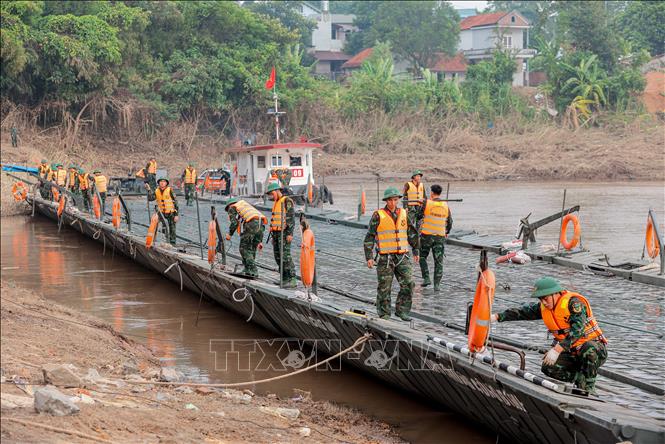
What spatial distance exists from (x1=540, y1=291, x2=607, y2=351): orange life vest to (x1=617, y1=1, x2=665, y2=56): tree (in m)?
60.3

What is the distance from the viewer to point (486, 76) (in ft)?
203

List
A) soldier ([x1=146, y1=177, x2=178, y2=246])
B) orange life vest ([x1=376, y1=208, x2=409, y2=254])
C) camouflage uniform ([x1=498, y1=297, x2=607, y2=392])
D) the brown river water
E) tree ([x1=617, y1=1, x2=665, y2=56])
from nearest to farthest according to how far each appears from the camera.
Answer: camouflage uniform ([x1=498, y1=297, x2=607, y2=392]) < the brown river water < orange life vest ([x1=376, y1=208, x2=409, y2=254]) < soldier ([x1=146, y1=177, x2=178, y2=246]) < tree ([x1=617, y1=1, x2=665, y2=56])

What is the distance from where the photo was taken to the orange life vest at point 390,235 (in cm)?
1092

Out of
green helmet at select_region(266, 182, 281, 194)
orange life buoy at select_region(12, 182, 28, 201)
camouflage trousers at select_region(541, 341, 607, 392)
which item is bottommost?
orange life buoy at select_region(12, 182, 28, 201)

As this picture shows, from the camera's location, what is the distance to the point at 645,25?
6594 centimetres

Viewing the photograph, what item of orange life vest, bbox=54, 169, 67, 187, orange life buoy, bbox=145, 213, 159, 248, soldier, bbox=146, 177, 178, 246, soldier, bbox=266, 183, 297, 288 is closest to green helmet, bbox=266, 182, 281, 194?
soldier, bbox=266, 183, 297, 288

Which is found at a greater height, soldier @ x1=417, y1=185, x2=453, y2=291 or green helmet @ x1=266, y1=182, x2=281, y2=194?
green helmet @ x1=266, y1=182, x2=281, y2=194

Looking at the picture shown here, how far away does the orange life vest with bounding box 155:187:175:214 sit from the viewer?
18422mm

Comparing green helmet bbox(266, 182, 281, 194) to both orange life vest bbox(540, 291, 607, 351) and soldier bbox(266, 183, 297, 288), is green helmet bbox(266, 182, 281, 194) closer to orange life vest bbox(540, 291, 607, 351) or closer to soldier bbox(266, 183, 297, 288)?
soldier bbox(266, 183, 297, 288)

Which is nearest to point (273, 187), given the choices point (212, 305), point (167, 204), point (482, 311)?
point (212, 305)

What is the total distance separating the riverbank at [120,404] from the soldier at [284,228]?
2356 mm

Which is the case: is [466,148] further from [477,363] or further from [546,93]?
[477,363]

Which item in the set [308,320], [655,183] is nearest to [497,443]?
[308,320]

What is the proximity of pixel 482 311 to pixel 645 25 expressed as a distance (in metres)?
62.3
